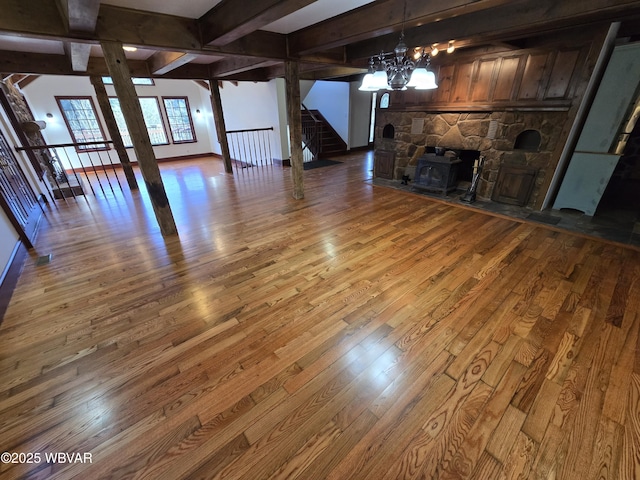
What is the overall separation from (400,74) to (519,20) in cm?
176

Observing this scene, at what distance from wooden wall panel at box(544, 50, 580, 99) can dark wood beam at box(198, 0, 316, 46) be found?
3584 millimetres

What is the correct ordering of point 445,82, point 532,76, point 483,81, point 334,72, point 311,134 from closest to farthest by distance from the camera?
point 532,76 < point 483,81 < point 445,82 < point 334,72 < point 311,134

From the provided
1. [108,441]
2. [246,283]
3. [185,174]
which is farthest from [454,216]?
[185,174]

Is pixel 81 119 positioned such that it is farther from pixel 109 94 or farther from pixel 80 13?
pixel 80 13

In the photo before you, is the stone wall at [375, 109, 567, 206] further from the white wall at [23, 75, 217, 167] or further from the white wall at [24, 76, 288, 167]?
the white wall at [23, 75, 217, 167]

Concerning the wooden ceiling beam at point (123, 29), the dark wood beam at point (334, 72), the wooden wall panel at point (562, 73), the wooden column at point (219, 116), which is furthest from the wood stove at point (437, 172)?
the wooden column at point (219, 116)

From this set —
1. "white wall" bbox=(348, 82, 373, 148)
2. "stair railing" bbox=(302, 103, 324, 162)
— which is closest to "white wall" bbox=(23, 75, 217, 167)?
"stair railing" bbox=(302, 103, 324, 162)

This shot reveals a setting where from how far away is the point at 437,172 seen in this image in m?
4.75

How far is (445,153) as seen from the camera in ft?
15.7

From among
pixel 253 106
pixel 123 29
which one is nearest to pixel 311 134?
pixel 253 106

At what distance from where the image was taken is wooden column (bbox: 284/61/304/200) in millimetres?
4059

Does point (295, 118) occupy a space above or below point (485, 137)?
above

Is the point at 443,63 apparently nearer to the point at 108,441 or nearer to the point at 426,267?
the point at 426,267

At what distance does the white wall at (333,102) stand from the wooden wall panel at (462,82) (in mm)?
4982
